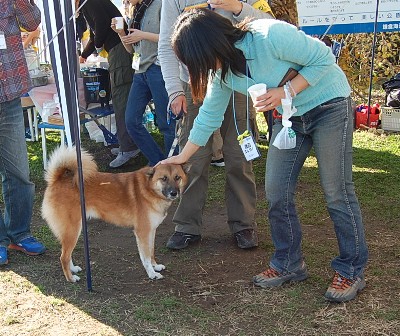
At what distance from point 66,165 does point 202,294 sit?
3.77 feet

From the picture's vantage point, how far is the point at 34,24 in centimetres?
383

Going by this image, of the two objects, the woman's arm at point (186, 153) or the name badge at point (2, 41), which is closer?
the woman's arm at point (186, 153)

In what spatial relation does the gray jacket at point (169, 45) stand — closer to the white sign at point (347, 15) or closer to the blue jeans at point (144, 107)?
the blue jeans at point (144, 107)

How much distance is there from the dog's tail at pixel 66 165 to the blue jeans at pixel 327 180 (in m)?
1.15

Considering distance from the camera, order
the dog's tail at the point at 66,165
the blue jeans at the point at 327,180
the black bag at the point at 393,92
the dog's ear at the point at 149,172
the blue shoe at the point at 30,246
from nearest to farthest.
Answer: the blue jeans at the point at 327,180 → the dog's tail at the point at 66,165 → the dog's ear at the point at 149,172 → the blue shoe at the point at 30,246 → the black bag at the point at 393,92

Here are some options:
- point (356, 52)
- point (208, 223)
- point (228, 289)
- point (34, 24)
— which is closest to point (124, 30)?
point (34, 24)

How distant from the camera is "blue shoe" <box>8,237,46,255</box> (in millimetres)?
3953

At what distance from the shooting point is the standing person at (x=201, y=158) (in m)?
3.67

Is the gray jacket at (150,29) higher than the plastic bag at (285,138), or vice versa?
the gray jacket at (150,29)

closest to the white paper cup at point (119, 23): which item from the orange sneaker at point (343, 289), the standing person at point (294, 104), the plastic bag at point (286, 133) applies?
the standing person at point (294, 104)

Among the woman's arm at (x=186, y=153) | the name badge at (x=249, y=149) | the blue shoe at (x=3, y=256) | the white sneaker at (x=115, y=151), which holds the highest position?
the name badge at (x=249, y=149)

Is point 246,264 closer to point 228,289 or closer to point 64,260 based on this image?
point 228,289

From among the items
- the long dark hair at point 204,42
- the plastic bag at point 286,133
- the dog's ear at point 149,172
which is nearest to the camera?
the long dark hair at point 204,42

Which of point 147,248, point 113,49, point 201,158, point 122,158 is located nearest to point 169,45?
point 201,158
